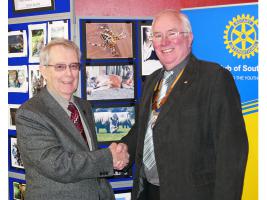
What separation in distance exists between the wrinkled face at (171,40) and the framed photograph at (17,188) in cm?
191

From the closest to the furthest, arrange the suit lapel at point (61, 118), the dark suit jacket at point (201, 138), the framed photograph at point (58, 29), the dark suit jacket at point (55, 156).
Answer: the dark suit jacket at point (201, 138) < the dark suit jacket at point (55, 156) < the suit lapel at point (61, 118) < the framed photograph at point (58, 29)

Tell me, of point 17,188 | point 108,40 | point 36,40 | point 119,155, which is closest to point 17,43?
point 36,40

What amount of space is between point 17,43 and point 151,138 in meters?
1.72

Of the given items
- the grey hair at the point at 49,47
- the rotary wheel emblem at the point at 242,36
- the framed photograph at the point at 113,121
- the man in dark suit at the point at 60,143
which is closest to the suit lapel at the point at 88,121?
the man in dark suit at the point at 60,143

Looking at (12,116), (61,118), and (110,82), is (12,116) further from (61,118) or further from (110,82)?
(61,118)

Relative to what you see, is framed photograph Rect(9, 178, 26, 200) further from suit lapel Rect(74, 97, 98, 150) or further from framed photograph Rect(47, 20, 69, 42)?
framed photograph Rect(47, 20, 69, 42)

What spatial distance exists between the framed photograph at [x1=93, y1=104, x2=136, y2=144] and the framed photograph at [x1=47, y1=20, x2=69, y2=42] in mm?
703

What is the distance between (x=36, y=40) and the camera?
11.0ft

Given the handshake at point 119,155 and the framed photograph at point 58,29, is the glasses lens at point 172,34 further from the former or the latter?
the framed photograph at point 58,29

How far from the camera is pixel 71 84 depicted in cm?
262

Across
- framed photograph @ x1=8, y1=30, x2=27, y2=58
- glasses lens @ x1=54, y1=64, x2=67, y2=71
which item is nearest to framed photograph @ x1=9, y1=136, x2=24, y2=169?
framed photograph @ x1=8, y1=30, x2=27, y2=58

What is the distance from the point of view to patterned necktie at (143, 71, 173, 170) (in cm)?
255

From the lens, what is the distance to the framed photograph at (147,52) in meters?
3.41

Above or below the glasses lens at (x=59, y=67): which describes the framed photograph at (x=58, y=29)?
above
